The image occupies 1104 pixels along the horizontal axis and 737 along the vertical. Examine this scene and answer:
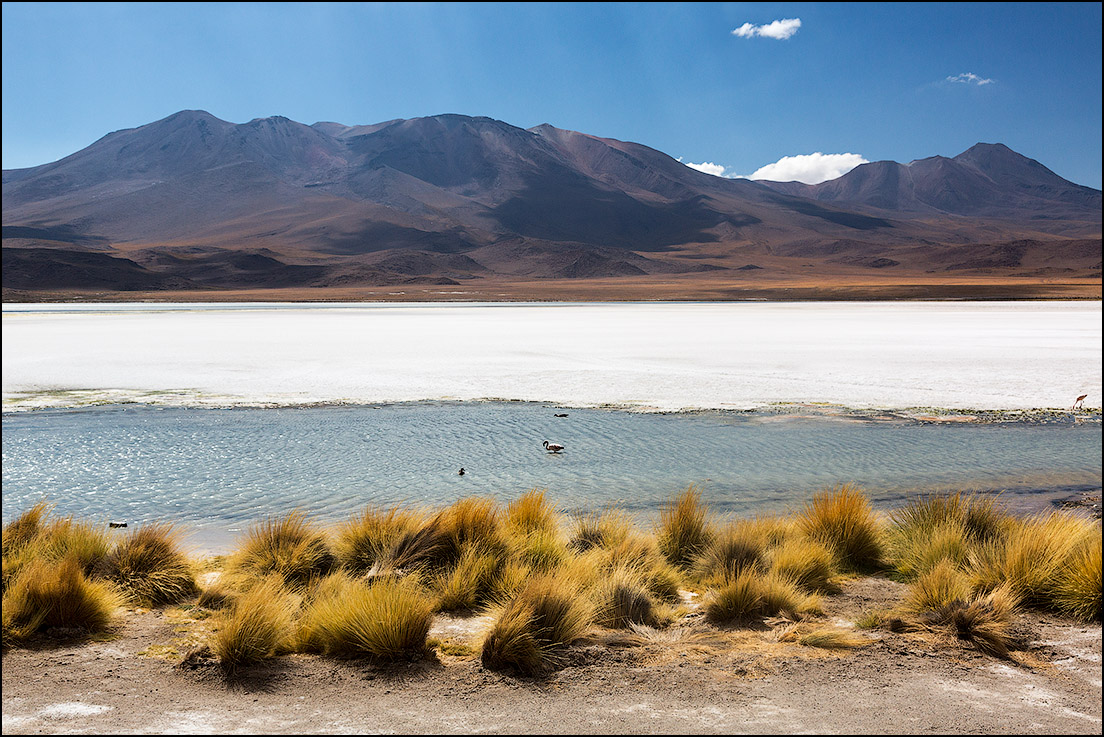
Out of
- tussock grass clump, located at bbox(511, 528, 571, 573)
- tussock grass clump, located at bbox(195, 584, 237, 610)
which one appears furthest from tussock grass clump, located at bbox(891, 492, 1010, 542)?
tussock grass clump, located at bbox(195, 584, 237, 610)

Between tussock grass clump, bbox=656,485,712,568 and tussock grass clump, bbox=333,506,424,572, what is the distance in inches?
73.0

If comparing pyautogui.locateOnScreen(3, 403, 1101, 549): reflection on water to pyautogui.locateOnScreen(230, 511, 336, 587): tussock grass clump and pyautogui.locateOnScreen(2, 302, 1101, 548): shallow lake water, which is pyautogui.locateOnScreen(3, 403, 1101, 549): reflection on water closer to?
pyautogui.locateOnScreen(2, 302, 1101, 548): shallow lake water

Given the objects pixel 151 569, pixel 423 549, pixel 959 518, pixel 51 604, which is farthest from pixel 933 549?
pixel 51 604

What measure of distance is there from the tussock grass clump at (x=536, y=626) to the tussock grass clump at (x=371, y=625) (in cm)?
38

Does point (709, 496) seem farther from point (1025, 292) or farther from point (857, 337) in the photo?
point (1025, 292)

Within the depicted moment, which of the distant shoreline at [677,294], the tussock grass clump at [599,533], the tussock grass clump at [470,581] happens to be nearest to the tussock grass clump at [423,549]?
the tussock grass clump at [470,581]

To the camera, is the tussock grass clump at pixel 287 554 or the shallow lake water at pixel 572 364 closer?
the tussock grass clump at pixel 287 554

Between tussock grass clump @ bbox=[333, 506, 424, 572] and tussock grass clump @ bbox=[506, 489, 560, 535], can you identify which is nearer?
tussock grass clump @ bbox=[333, 506, 424, 572]

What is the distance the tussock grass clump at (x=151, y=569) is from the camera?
546 cm

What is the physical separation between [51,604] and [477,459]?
552 cm

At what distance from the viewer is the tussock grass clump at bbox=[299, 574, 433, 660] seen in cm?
433

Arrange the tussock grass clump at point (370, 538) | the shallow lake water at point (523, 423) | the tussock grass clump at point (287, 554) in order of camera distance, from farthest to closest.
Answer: the shallow lake water at point (523, 423)
the tussock grass clump at point (370, 538)
the tussock grass clump at point (287, 554)

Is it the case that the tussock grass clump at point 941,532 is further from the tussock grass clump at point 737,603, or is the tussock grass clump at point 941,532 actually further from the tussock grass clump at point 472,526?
the tussock grass clump at point 472,526

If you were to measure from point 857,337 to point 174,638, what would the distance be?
75.6ft
